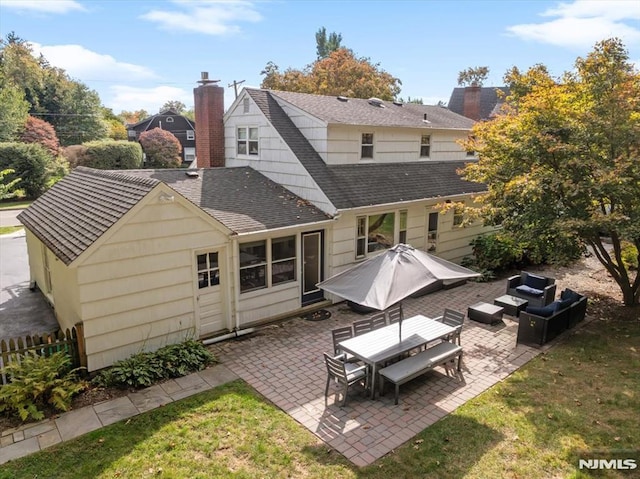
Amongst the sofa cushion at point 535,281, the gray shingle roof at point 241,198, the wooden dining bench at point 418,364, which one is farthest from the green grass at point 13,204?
the sofa cushion at point 535,281

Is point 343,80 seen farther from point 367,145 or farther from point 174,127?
point 174,127

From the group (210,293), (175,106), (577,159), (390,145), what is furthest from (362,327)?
(175,106)

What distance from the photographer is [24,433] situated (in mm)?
7344

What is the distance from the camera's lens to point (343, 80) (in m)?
34.9

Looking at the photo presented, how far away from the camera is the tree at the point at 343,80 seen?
1351 inches

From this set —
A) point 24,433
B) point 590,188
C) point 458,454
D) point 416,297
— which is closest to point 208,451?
point 24,433

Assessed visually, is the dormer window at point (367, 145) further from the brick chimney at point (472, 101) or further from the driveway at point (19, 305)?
the brick chimney at point (472, 101)

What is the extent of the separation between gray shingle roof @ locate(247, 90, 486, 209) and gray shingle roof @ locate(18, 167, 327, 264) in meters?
1.12

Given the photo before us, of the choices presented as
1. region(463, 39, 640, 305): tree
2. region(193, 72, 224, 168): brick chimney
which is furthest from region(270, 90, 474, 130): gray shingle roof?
region(463, 39, 640, 305): tree

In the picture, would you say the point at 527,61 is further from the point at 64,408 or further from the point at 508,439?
the point at 64,408

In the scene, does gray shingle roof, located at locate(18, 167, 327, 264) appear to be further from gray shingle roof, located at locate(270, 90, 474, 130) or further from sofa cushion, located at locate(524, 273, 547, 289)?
sofa cushion, located at locate(524, 273, 547, 289)

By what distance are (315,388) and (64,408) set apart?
4.74 m

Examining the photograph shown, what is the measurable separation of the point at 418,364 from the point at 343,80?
30.5m

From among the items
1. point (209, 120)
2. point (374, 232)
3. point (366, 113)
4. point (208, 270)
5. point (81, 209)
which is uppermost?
point (366, 113)
